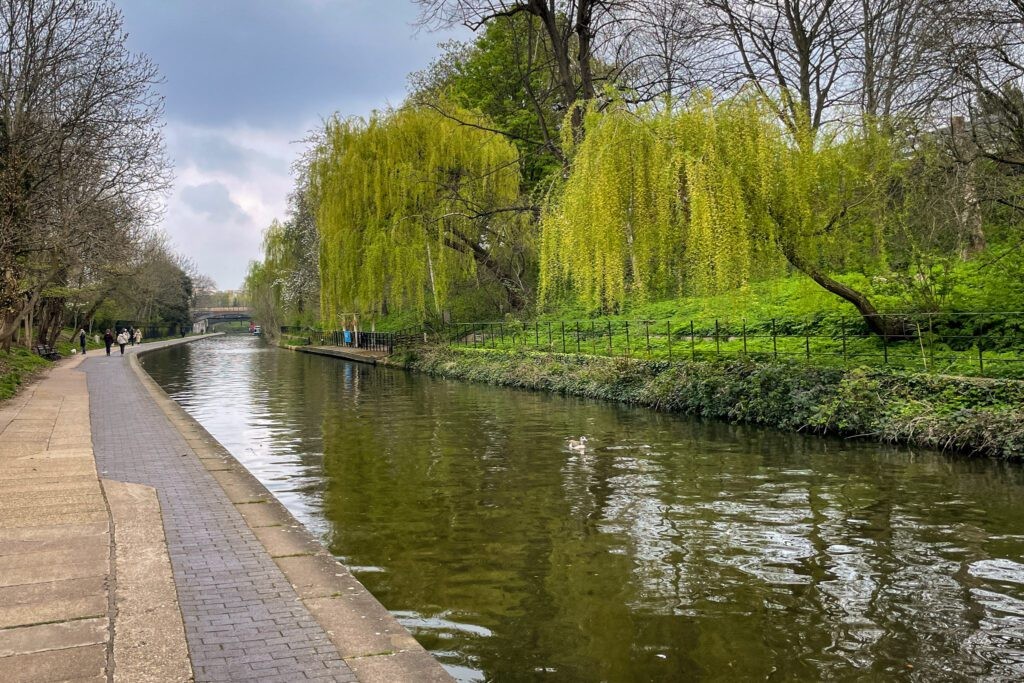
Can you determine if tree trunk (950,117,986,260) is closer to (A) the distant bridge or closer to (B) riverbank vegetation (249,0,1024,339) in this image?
(B) riverbank vegetation (249,0,1024,339)

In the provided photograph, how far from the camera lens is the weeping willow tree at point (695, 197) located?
12.4 metres

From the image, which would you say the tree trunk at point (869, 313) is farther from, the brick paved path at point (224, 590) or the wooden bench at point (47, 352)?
the wooden bench at point (47, 352)

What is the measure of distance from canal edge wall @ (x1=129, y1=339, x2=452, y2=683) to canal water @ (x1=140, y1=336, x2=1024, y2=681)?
1.30 ft

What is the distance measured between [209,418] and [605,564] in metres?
13.6

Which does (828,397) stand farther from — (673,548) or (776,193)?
(673,548)

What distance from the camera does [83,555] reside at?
6.50 m

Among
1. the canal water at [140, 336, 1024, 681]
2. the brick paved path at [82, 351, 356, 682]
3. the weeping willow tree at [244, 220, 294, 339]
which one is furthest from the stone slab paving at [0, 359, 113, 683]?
the weeping willow tree at [244, 220, 294, 339]

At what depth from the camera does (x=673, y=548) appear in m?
7.53

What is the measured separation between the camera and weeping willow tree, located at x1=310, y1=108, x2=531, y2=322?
25.5 m

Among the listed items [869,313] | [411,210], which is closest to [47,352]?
[411,210]

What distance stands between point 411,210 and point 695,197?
15.6m

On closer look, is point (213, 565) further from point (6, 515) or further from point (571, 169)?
point (571, 169)

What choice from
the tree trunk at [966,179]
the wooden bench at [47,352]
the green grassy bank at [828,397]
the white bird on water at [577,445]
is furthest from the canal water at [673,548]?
the wooden bench at [47,352]

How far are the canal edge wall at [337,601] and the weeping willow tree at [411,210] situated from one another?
16.3 m
